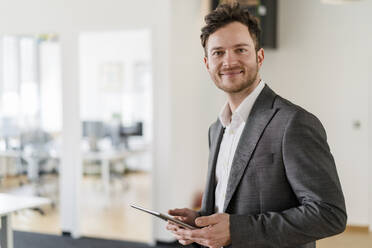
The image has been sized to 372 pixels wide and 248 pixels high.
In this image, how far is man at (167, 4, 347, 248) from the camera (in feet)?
3.73

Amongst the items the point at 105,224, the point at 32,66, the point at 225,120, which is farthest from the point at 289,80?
the point at 225,120

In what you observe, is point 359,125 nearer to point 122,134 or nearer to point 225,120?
point 225,120

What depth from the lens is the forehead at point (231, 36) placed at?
1298 mm

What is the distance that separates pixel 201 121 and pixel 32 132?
229 centimetres

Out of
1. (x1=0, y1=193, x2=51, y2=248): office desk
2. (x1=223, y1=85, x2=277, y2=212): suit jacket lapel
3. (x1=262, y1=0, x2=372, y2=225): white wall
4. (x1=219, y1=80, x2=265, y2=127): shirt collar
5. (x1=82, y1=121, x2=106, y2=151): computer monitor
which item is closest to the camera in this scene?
(x1=223, y1=85, x2=277, y2=212): suit jacket lapel

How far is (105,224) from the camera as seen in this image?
5.27 metres

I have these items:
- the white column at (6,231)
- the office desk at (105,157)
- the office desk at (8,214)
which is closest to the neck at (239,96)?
the office desk at (8,214)

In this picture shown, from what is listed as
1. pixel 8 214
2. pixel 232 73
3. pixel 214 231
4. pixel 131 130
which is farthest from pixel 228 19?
pixel 131 130

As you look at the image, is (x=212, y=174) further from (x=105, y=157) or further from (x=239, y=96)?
(x=105, y=157)

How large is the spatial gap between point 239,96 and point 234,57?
15cm

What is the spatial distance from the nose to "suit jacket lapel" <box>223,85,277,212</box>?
15cm

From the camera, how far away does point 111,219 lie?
5.54 metres

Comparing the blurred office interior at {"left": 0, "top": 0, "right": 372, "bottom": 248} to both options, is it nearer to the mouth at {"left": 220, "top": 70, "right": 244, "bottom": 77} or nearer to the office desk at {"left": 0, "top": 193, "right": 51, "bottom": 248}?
the office desk at {"left": 0, "top": 193, "right": 51, "bottom": 248}

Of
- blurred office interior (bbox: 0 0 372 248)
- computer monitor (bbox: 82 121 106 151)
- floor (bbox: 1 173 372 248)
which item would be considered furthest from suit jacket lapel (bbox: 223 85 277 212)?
computer monitor (bbox: 82 121 106 151)
